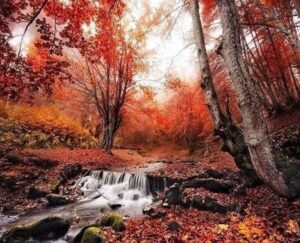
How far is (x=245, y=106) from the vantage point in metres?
5.86

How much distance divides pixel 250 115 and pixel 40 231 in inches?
228

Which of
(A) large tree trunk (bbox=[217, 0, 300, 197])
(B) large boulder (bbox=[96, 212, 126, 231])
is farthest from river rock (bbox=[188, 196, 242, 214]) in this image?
(B) large boulder (bbox=[96, 212, 126, 231])

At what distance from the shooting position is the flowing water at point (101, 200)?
8039 mm

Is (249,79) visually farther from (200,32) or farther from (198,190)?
(198,190)

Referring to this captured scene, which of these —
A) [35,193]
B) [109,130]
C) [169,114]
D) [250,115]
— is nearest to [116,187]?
[35,193]

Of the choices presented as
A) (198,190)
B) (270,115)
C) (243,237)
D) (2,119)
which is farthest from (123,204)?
(270,115)

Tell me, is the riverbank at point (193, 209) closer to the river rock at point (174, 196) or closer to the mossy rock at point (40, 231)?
the river rock at point (174, 196)

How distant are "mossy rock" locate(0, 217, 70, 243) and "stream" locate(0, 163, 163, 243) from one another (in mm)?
230

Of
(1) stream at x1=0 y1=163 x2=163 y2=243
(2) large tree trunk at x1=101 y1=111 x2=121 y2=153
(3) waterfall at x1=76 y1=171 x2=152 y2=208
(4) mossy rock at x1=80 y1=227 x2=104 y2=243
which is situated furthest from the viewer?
(2) large tree trunk at x1=101 y1=111 x2=121 y2=153

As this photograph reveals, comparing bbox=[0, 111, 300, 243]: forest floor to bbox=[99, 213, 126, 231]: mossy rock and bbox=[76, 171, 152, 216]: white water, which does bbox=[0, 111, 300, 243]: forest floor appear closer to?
bbox=[99, 213, 126, 231]: mossy rock

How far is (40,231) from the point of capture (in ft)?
21.3

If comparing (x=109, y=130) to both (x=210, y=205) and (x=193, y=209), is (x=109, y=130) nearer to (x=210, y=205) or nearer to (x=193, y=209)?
(x=193, y=209)

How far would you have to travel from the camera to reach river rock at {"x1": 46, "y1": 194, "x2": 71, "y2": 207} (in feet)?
31.3

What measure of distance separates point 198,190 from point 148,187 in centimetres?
362
